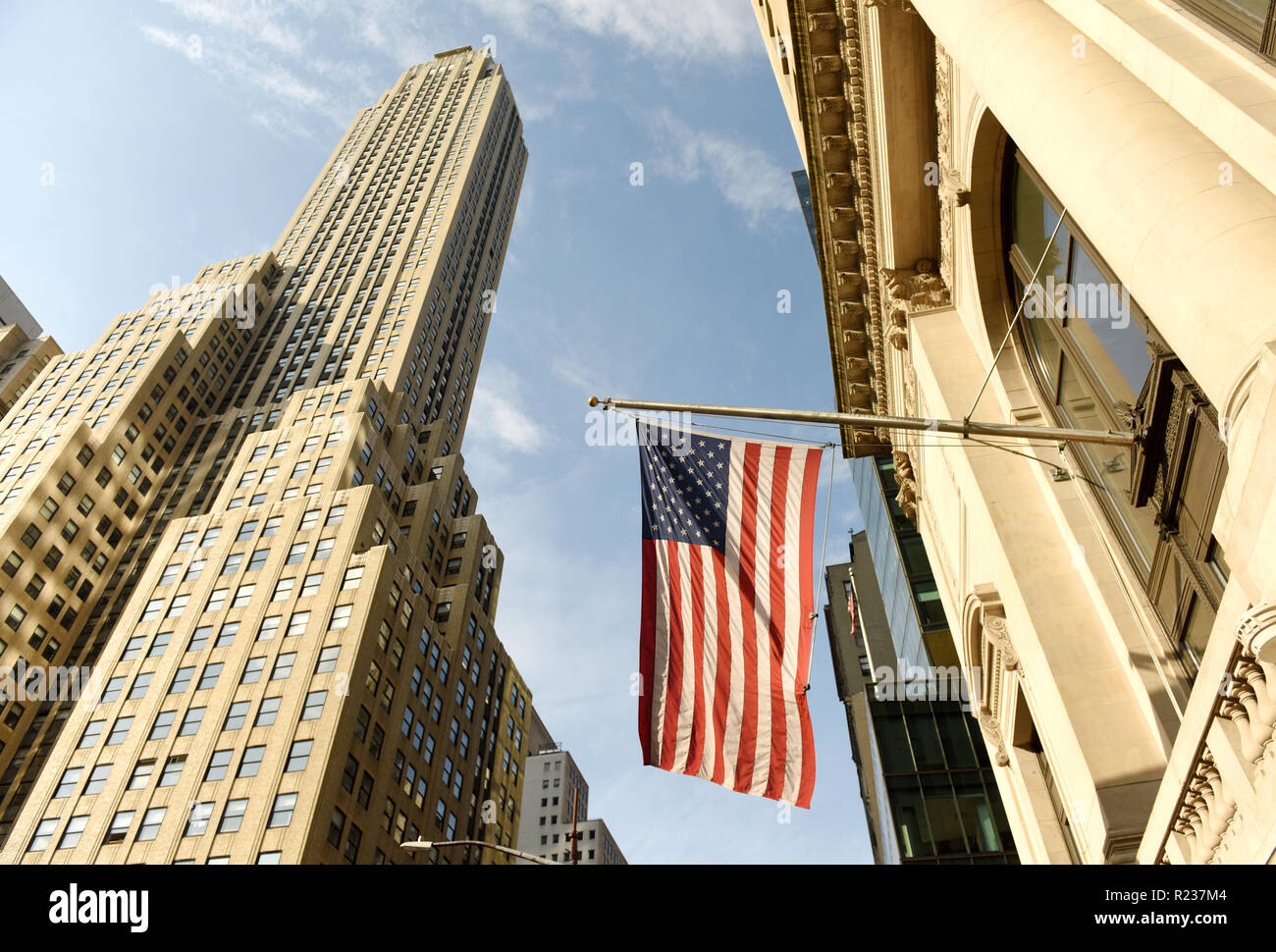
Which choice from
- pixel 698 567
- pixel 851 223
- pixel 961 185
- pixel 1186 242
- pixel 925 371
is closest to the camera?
pixel 1186 242

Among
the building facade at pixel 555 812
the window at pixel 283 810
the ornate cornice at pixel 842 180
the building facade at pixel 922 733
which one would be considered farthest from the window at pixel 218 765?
the building facade at pixel 555 812

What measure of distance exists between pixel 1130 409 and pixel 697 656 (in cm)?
613

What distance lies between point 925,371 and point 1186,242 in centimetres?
1076

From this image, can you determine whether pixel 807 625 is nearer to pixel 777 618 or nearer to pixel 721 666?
pixel 777 618

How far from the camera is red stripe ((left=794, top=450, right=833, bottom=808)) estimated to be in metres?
9.61

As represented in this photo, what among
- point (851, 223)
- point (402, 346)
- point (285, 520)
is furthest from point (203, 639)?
point (851, 223)

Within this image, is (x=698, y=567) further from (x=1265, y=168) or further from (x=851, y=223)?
(x=851, y=223)

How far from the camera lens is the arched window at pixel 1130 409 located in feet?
30.2

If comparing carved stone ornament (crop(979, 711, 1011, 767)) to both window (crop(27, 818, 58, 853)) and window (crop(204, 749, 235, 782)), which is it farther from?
window (crop(27, 818, 58, 853))

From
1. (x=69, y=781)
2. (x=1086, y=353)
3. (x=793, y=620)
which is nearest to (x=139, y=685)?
(x=69, y=781)

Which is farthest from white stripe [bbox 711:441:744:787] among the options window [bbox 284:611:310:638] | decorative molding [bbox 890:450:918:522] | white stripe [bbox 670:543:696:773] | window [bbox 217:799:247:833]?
window [bbox 284:611:310:638]

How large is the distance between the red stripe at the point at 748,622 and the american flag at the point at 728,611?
0.01m

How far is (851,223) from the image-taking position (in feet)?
67.2

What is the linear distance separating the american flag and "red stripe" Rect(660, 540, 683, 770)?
1cm
